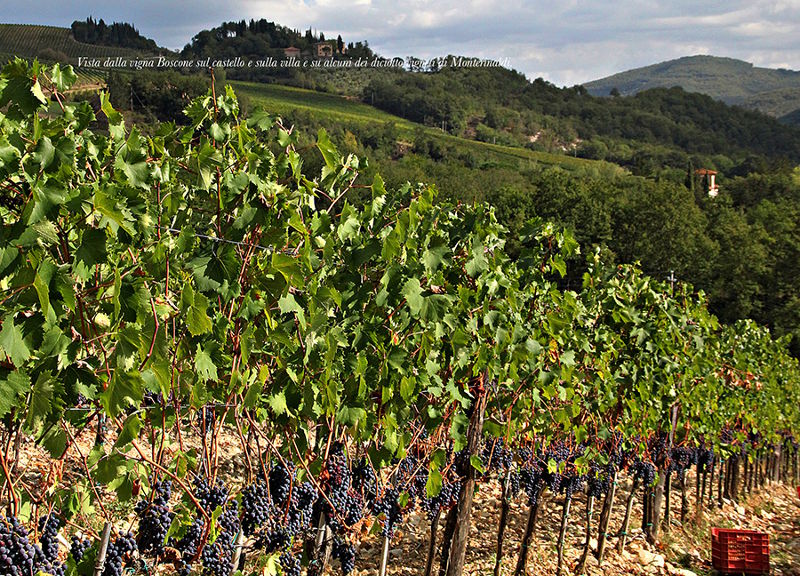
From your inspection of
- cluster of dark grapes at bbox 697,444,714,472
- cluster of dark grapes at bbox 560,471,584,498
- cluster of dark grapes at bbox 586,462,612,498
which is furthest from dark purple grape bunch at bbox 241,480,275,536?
cluster of dark grapes at bbox 697,444,714,472

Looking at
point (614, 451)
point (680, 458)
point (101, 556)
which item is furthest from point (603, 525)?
point (101, 556)

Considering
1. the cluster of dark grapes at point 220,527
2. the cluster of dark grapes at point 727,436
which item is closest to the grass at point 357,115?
the cluster of dark grapes at point 727,436

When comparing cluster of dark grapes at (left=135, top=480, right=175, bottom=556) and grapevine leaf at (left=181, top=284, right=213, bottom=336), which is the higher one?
grapevine leaf at (left=181, top=284, right=213, bottom=336)

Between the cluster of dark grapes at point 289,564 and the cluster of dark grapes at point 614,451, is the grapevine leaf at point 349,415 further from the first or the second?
the cluster of dark grapes at point 614,451

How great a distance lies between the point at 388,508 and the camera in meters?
4.95

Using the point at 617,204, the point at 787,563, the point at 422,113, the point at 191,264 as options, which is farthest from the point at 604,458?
the point at 422,113

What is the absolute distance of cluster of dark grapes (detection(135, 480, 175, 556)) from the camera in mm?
3086

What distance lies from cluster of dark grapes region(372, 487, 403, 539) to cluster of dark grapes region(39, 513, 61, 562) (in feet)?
6.78

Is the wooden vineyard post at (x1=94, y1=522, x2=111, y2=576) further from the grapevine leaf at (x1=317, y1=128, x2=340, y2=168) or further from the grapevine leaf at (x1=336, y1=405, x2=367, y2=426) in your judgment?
the grapevine leaf at (x1=317, y1=128, x2=340, y2=168)

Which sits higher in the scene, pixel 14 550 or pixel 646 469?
pixel 14 550

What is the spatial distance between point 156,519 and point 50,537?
1.45 feet

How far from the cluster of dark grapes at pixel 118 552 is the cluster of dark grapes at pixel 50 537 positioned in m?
0.20

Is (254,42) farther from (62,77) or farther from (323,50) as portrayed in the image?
(62,77)

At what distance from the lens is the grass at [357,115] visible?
81.5 meters
